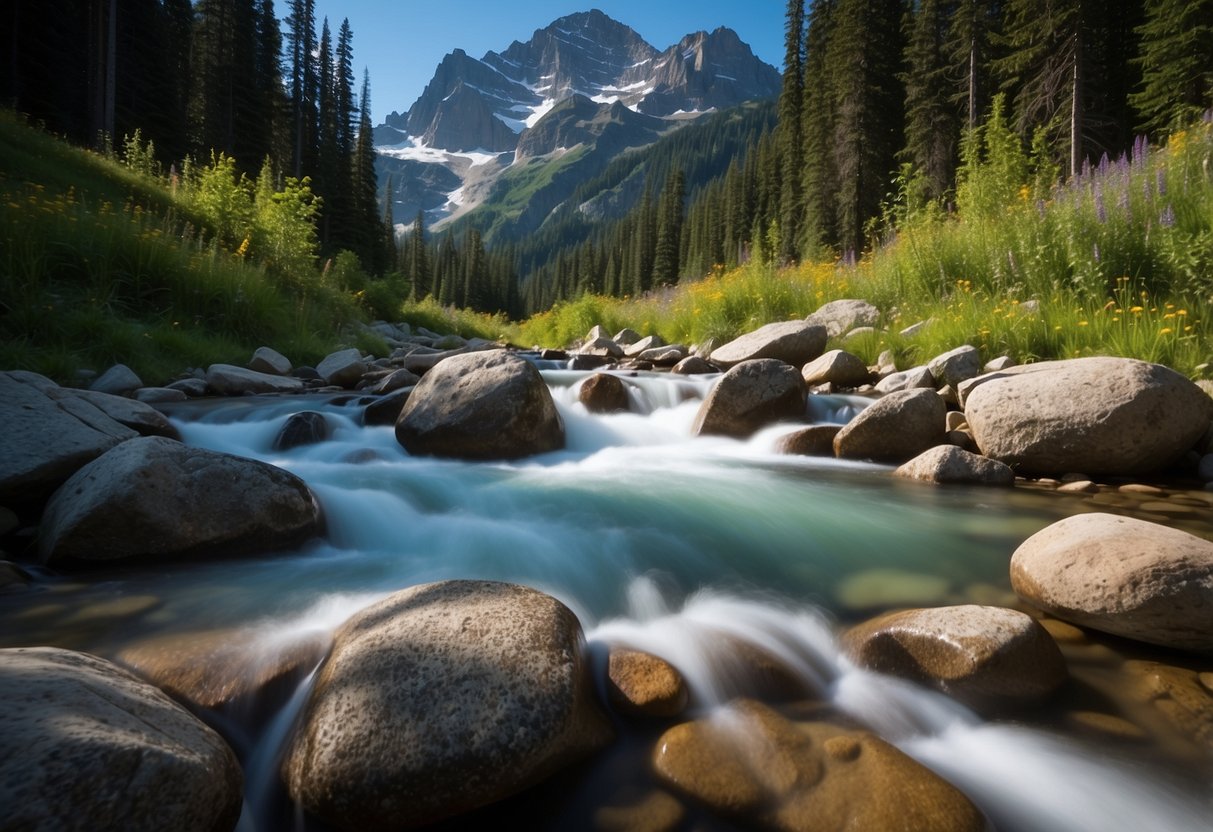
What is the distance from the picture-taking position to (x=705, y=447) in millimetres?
5504

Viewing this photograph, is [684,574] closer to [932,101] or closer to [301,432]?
[301,432]

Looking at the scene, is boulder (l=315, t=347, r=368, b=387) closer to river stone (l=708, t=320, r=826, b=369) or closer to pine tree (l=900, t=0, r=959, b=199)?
river stone (l=708, t=320, r=826, b=369)

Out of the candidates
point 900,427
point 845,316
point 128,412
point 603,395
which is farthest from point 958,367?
point 128,412

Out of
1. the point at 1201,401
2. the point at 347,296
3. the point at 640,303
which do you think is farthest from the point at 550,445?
the point at 640,303

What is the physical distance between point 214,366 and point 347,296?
705cm

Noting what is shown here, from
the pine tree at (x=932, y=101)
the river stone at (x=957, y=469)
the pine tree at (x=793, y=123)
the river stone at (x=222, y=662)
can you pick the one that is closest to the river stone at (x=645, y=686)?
the river stone at (x=222, y=662)

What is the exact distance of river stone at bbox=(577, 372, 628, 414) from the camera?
248 inches

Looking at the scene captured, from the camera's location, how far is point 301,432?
4.83 metres

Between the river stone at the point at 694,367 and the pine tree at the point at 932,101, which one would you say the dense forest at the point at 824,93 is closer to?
the pine tree at the point at 932,101

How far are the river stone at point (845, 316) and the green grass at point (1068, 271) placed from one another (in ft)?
0.71

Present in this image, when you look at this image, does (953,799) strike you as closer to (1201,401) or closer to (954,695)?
(954,695)

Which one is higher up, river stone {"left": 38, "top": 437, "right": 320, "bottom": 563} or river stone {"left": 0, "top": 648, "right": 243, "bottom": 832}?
river stone {"left": 38, "top": 437, "right": 320, "bottom": 563}

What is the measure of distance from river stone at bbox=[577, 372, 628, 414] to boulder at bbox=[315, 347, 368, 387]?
11.0 ft

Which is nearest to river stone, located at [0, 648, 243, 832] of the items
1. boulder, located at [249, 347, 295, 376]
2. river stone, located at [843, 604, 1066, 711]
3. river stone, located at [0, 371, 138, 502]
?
river stone, located at [843, 604, 1066, 711]
